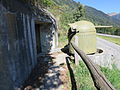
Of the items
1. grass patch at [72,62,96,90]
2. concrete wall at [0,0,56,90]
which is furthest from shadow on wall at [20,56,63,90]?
grass patch at [72,62,96,90]

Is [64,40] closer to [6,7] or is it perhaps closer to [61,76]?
[61,76]

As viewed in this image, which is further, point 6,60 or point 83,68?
point 83,68

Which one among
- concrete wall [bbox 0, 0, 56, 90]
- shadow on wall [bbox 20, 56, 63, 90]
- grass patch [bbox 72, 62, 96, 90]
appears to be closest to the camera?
concrete wall [bbox 0, 0, 56, 90]

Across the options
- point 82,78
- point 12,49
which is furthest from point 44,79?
point 12,49

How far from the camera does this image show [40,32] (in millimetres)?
11008

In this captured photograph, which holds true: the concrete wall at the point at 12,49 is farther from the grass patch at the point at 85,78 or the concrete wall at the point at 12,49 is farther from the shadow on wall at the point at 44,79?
the grass patch at the point at 85,78

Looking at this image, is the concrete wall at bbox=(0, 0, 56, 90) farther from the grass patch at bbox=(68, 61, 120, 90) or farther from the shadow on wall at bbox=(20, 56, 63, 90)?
the grass patch at bbox=(68, 61, 120, 90)

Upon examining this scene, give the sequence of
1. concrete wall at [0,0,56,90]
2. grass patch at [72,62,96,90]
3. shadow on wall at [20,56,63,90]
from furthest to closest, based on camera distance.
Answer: shadow on wall at [20,56,63,90]
grass patch at [72,62,96,90]
concrete wall at [0,0,56,90]

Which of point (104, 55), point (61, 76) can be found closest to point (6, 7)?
point (61, 76)

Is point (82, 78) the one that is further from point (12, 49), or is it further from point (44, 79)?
point (12, 49)

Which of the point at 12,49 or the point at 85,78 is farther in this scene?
the point at 85,78

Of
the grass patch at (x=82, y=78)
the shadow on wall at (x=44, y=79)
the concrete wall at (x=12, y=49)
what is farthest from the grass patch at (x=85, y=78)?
the concrete wall at (x=12, y=49)

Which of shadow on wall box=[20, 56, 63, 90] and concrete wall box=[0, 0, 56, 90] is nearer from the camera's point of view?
A: concrete wall box=[0, 0, 56, 90]

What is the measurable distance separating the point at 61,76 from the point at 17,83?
1916mm
